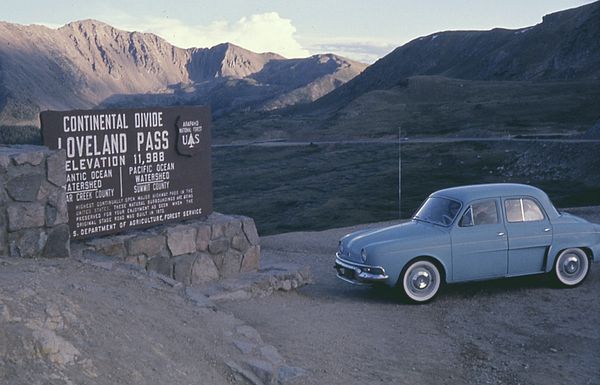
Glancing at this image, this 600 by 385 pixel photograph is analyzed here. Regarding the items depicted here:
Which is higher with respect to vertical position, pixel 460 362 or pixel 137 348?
pixel 137 348

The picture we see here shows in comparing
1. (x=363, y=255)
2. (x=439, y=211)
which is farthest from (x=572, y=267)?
(x=363, y=255)

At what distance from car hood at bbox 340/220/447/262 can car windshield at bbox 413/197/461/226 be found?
0.36 feet

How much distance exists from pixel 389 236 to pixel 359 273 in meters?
0.62

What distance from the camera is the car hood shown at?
10.1 meters

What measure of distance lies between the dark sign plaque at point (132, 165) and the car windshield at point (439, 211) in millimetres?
3100

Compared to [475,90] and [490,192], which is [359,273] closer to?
[490,192]

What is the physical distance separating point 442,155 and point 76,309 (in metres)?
39.7

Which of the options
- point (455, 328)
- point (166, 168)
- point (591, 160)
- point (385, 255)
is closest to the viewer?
point (455, 328)

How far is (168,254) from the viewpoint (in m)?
10.4

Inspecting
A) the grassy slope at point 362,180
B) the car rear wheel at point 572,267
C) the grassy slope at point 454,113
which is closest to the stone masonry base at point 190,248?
the car rear wheel at point 572,267

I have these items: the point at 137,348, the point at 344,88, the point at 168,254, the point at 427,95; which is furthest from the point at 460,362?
the point at 344,88

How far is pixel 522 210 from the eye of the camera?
1068 cm

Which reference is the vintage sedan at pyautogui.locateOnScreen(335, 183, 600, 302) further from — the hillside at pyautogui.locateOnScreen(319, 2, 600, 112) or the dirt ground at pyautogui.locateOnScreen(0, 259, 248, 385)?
the hillside at pyautogui.locateOnScreen(319, 2, 600, 112)

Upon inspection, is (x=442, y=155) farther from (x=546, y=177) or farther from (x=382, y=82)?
(x=382, y=82)
